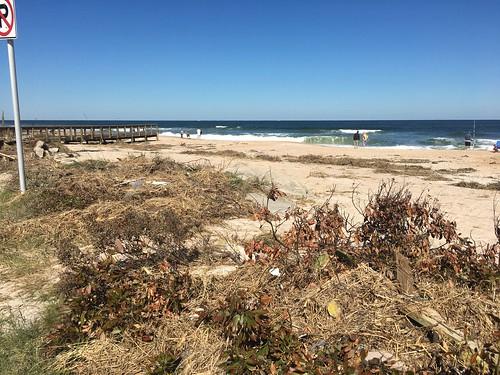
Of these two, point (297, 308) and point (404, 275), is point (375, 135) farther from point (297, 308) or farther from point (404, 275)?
point (297, 308)

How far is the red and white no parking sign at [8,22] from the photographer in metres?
6.18

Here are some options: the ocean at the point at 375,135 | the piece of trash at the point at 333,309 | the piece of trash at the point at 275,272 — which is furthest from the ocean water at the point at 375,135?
the piece of trash at the point at 333,309

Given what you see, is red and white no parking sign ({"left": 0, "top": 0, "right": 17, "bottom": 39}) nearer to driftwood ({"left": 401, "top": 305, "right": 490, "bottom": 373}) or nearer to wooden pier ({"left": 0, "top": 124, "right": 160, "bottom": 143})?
driftwood ({"left": 401, "top": 305, "right": 490, "bottom": 373})

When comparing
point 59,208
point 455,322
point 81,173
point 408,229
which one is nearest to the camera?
point 455,322

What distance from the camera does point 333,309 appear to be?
2922mm

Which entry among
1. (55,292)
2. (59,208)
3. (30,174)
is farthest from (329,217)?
(30,174)

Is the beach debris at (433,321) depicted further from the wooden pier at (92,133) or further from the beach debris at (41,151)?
the wooden pier at (92,133)

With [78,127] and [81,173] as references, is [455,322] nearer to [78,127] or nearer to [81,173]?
[81,173]

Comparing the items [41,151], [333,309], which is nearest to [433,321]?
[333,309]

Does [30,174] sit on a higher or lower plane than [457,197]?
higher

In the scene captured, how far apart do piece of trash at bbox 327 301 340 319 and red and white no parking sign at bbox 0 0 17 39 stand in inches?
249

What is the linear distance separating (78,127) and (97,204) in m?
24.5

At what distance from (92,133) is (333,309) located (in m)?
29.0

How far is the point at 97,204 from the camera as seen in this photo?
6125 millimetres
